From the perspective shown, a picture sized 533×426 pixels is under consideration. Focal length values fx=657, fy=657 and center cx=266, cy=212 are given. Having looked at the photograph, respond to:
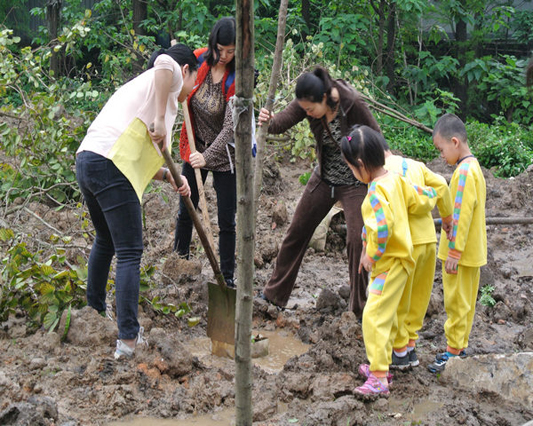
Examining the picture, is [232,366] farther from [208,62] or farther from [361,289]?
[208,62]

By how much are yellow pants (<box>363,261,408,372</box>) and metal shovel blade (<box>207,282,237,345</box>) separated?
1002mm

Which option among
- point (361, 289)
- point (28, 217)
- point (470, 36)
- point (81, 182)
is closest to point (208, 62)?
point (81, 182)

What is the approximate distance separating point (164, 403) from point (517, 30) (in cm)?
1216

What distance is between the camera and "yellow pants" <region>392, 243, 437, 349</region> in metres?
3.77

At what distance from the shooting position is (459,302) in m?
3.92

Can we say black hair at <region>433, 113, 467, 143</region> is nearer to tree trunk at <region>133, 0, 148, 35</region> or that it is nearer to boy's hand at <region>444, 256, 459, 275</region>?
boy's hand at <region>444, 256, 459, 275</region>

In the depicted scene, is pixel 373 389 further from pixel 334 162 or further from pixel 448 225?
pixel 334 162

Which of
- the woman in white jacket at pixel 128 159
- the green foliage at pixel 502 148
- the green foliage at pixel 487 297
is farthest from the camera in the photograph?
the green foliage at pixel 502 148

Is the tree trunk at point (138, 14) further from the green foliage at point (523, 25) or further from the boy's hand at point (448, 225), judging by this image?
the boy's hand at point (448, 225)

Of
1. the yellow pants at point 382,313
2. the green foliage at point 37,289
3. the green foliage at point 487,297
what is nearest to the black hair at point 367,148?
the yellow pants at point 382,313

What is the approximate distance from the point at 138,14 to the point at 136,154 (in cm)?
925

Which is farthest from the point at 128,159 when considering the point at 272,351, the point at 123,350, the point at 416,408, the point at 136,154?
the point at 416,408

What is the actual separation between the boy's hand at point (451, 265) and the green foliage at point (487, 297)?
5.07ft

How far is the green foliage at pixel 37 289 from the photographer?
4.13 meters
